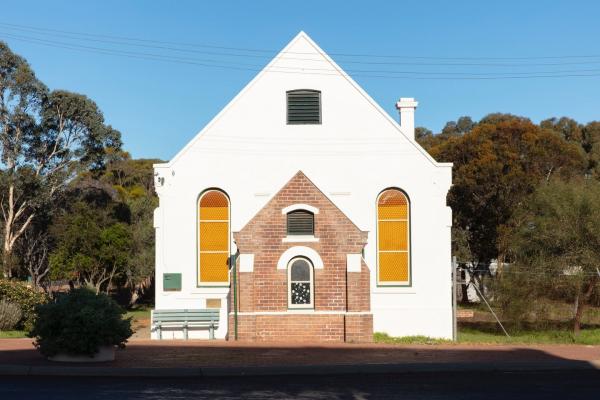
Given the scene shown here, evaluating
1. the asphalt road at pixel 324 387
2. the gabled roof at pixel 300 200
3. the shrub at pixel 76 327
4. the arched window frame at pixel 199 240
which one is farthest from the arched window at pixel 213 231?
the asphalt road at pixel 324 387

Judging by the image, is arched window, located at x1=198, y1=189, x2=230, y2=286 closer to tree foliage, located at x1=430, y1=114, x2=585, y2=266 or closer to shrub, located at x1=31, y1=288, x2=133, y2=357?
shrub, located at x1=31, y1=288, x2=133, y2=357

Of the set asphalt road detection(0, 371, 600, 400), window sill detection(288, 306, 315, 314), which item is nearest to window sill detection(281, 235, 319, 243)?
window sill detection(288, 306, 315, 314)

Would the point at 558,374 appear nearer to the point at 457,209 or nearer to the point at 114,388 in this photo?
the point at 114,388

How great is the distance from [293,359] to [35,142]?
26.9m

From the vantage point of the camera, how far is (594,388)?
40.5ft

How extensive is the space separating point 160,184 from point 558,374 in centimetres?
1269

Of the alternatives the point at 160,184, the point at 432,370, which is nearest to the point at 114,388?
the point at 432,370

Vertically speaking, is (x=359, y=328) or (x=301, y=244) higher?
(x=301, y=244)

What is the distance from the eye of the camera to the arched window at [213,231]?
73.5 ft

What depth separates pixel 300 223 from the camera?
2033 centimetres

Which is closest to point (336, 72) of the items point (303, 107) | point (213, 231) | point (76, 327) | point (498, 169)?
point (303, 107)

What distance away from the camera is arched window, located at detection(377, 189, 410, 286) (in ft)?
73.9

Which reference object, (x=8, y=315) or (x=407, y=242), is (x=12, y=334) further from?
(x=407, y=242)

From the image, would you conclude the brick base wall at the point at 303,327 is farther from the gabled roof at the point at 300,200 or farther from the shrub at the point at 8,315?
the shrub at the point at 8,315
